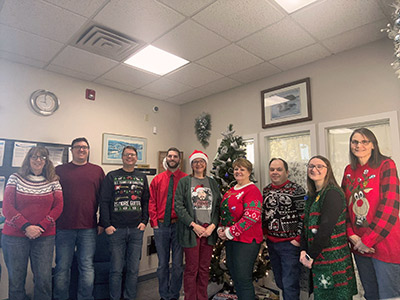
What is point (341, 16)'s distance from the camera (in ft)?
7.58

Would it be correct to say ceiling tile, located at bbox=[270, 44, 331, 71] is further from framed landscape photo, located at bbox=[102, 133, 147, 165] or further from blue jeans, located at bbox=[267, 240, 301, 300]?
framed landscape photo, located at bbox=[102, 133, 147, 165]

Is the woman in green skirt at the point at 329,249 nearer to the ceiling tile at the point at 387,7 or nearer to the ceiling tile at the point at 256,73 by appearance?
the ceiling tile at the point at 387,7

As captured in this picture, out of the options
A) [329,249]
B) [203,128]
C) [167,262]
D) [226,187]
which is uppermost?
[203,128]

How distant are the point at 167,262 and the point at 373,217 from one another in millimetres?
1870

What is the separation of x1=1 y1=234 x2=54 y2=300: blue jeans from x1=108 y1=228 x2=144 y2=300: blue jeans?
528mm

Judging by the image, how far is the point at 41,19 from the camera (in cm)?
233

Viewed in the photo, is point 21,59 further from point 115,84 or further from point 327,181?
point 327,181

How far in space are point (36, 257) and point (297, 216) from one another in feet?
7.34

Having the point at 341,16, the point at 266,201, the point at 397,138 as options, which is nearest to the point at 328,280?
the point at 266,201

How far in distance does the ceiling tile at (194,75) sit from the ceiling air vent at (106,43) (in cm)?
72

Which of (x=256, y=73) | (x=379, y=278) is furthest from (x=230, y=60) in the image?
(x=379, y=278)

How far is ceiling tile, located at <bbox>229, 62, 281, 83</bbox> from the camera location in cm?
332

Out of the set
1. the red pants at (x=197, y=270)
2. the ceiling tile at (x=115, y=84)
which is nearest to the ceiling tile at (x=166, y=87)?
the ceiling tile at (x=115, y=84)

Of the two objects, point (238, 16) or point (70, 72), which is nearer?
point (238, 16)
